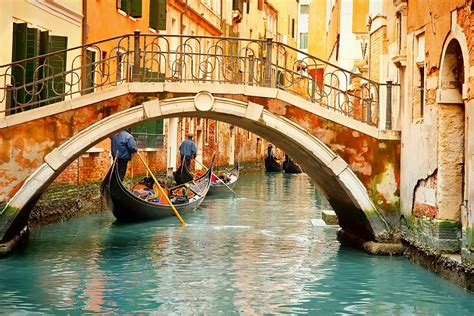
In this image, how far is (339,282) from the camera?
900 centimetres

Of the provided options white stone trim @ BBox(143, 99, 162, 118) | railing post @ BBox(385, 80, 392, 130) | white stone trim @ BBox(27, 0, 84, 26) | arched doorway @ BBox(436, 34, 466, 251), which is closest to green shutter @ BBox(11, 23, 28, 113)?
white stone trim @ BBox(27, 0, 84, 26)

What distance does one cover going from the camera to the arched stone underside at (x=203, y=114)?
395 inches

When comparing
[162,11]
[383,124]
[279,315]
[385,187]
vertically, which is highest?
[162,11]

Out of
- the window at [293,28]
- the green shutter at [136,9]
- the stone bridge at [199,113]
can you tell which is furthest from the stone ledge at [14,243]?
the window at [293,28]

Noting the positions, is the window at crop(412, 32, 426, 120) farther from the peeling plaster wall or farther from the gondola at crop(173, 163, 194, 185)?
the gondola at crop(173, 163, 194, 185)

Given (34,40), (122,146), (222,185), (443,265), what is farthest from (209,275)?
(222,185)

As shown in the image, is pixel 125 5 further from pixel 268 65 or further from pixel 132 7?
pixel 268 65

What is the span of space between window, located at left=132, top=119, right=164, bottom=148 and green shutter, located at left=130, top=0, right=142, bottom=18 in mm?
1863

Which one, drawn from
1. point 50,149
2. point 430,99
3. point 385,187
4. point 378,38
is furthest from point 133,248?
point 378,38

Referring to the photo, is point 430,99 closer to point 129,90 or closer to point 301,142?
point 301,142

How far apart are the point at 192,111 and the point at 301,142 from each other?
1.15 m

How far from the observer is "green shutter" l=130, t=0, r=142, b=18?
57.8 ft

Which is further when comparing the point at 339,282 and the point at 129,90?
the point at 129,90

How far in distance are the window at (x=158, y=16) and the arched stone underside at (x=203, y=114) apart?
8.91m
